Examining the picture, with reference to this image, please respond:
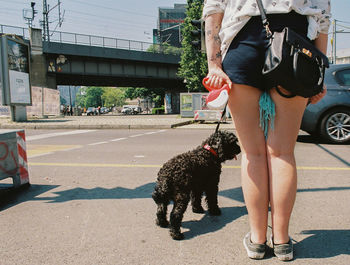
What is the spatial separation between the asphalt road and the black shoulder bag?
110 centimetres

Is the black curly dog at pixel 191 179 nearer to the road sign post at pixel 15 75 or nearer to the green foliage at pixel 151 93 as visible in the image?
the road sign post at pixel 15 75

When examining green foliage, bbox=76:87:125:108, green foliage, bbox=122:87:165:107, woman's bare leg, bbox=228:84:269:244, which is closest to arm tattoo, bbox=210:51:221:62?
woman's bare leg, bbox=228:84:269:244

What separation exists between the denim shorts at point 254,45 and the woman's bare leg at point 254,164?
0.44 ft

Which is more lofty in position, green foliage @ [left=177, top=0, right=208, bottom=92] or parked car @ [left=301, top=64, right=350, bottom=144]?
green foliage @ [left=177, top=0, right=208, bottom=92]

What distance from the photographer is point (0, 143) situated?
11.7 ft

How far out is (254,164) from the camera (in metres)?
2.02

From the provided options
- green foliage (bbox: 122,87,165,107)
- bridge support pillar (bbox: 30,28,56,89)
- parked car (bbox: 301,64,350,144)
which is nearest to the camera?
parked car (bbox: 301,64,350,144)

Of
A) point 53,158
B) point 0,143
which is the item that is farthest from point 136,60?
point 0,143

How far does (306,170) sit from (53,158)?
458 centimetres

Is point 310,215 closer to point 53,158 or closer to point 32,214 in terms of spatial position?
point 32,214

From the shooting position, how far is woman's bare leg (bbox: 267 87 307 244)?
1918mm

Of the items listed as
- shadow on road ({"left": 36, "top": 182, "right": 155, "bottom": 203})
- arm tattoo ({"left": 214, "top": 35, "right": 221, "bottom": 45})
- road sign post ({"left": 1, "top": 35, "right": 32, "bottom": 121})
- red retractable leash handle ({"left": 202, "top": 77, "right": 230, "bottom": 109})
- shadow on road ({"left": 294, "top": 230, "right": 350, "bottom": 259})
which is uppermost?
road sign post ({"left": 1, "top": 35, "right": 32, "bottom": 121})

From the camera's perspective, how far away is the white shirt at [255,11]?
1.81m

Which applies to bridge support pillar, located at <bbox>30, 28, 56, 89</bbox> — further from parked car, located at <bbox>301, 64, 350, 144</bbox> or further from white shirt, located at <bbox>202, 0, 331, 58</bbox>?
white shirt, located at <bbox>202, 0, 331, 58</bbox>
